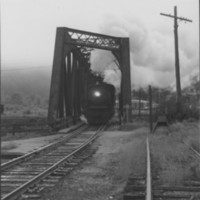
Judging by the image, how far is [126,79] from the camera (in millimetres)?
24234

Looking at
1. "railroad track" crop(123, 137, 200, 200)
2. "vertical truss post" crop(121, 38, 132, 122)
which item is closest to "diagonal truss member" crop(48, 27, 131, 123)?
"vertical truss post" crop(121, 38, 132, 122)

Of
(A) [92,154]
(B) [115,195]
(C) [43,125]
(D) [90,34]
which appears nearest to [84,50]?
(D) [90,34]

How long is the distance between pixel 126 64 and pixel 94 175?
59.2 ft

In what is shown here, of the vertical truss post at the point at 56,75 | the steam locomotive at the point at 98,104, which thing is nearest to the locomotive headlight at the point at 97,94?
the steam locomotive at the point at 98,104

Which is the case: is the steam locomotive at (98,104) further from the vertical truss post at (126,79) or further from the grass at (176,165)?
the grass at (176,165)

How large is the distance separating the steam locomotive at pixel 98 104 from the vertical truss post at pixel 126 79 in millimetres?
1267

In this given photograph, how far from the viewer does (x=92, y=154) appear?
35.1ft

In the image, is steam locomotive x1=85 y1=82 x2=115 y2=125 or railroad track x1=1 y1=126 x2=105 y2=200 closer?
railroad track x1=1 y1=126 x2=105 y2=200

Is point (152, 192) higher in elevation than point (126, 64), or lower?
lower

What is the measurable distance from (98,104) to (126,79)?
283 cm

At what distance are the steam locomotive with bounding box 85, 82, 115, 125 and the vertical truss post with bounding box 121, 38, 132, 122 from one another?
1.27 metres

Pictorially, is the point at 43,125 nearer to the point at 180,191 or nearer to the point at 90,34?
the point at 90,34

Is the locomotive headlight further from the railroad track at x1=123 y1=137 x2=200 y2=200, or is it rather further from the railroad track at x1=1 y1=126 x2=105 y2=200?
the railroad track at x1=123 y1=137 x2=200 y2=200

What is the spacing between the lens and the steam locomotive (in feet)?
79.8
